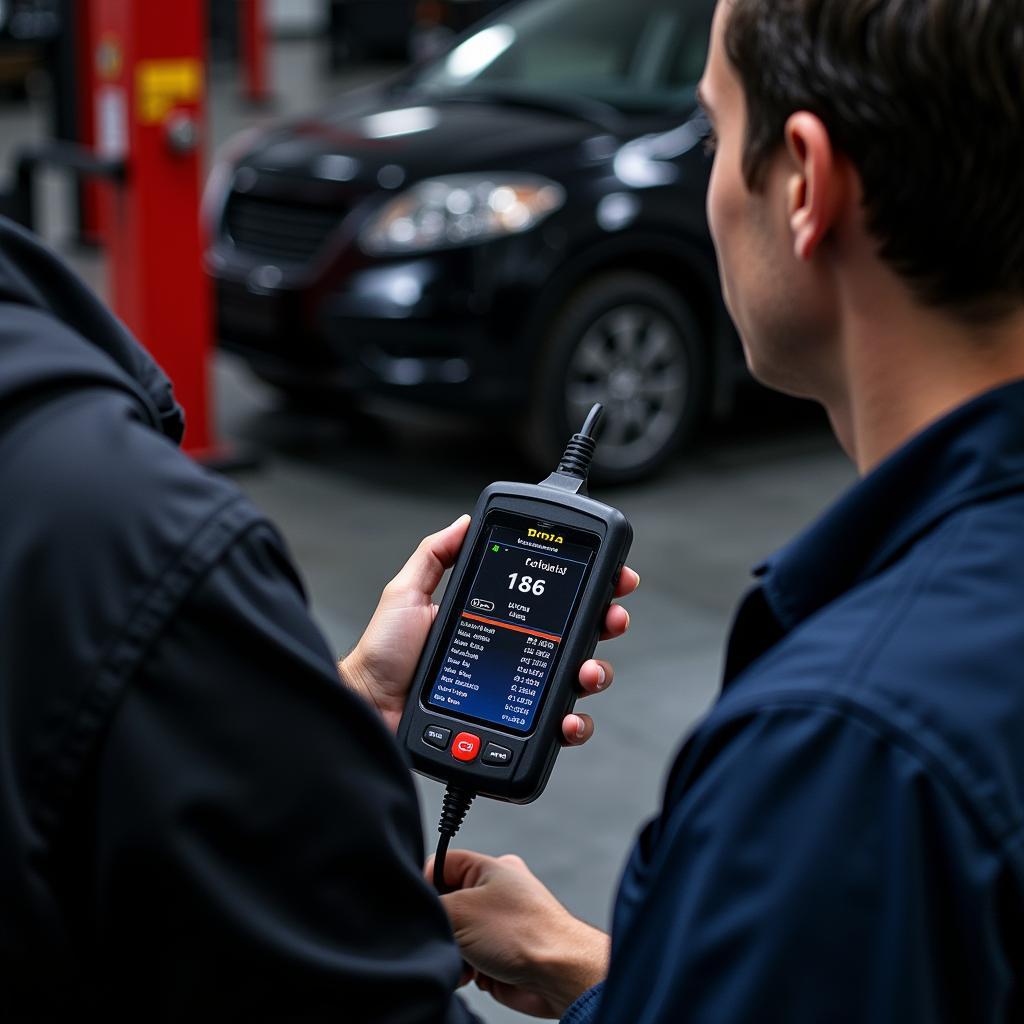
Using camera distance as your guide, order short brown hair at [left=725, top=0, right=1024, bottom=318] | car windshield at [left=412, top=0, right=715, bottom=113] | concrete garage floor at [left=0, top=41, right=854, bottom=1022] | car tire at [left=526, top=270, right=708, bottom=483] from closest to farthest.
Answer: short brown hair at [left=725, top=0, right=1024, bottom=318] < concrete garage floor at [left=0, top=41, right=854, bottom=1022] < car tire at [left=526, top=270, right=708, bottom=483] < car windshield at [left=412, top=0, right=715, bottom=113]

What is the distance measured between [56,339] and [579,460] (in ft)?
2.41

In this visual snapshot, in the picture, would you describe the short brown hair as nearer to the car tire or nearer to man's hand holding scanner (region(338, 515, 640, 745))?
man's hand holding scanner (region(338, 515, 640, 745))

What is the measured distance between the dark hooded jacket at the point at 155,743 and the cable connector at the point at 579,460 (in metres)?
0.64

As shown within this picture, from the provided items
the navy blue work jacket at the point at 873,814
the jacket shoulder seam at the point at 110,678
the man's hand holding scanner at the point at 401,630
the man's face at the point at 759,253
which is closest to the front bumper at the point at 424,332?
the man's hand holding scanner at the point at 401,630

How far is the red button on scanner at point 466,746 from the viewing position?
1.49 m

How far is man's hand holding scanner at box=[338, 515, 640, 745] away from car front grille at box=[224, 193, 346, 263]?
3811 millimetres

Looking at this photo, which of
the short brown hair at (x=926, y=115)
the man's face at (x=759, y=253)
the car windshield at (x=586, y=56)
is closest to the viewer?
the short brown hair at (x=926, y=115)

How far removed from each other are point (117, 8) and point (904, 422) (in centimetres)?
460

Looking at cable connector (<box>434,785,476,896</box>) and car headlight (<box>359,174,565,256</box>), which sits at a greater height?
cable connector (<box>434,785,476,896</box>)

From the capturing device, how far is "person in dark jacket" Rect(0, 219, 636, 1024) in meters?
0.83

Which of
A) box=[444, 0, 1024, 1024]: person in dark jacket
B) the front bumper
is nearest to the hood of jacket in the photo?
box=[444, 0, 1024, 1024]: person in dark jacket

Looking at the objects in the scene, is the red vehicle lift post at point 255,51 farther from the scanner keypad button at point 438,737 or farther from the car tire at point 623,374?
the scanner keypad button at point 438,737

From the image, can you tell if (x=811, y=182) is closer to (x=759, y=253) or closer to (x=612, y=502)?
(x=759, y=253)

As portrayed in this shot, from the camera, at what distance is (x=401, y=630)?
1.60 meters
